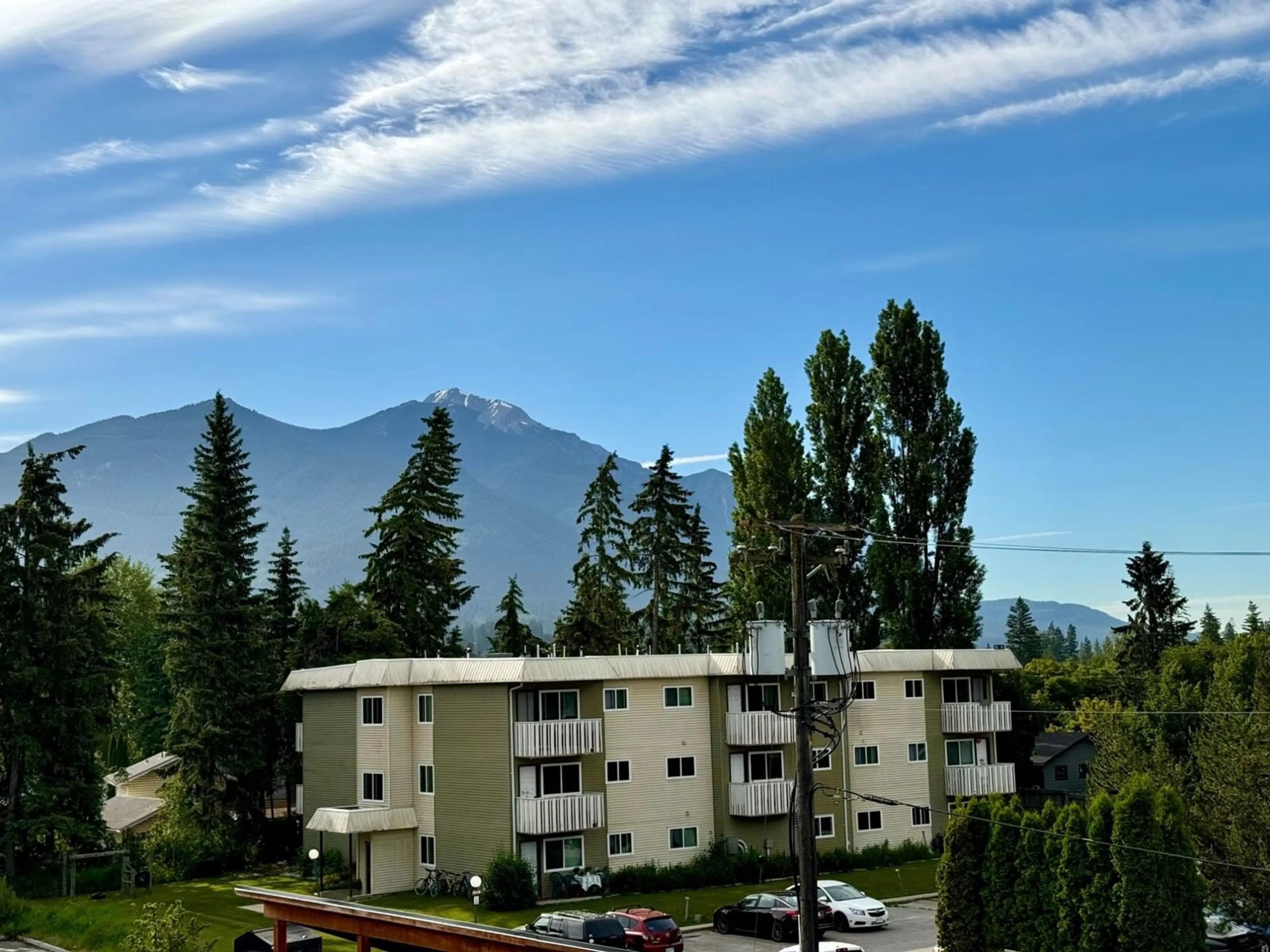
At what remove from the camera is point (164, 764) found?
72062 mm

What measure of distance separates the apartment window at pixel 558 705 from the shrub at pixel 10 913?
1907 centimetres

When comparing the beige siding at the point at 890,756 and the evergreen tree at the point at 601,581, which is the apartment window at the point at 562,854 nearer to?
the beige siding at the point at 890,756

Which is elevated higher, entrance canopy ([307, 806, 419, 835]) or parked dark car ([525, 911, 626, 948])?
entrance canopy ([307, 806, 419, 835])

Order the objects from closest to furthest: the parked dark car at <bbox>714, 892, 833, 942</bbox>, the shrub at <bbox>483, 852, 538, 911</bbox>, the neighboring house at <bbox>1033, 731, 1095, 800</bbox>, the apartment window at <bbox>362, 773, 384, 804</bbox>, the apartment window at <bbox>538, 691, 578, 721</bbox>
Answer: the parked dark car at <bbox>714, 892, 833, 942</bbox> < the shrub at <bbox>483, 852, 538, 911</bbox> < the apartment window at <bbox>538, 691, 578, 721</bbox> < the apartment window at <bbox>362, 773, 384, 804</bbox> < the neighboring house at <bbox>1033, 731, 1095, 800</bbox>

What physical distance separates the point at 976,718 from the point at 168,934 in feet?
118

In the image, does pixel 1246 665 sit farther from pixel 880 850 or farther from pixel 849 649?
pixel 849 649

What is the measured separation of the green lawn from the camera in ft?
145

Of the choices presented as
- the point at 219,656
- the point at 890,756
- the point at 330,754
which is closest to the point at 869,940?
the point at 890,756

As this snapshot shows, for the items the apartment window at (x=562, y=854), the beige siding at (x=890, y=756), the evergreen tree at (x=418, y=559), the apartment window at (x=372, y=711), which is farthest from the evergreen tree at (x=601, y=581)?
the apartment window at (x=562, y=854)

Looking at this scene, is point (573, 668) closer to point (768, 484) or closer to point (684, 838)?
point (684, 838)

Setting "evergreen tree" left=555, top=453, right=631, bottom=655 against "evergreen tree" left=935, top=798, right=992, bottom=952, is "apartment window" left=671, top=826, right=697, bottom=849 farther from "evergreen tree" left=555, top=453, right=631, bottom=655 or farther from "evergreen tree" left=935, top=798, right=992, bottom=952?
"evergreen tree" left=555, top=453, right=631, bottom=655

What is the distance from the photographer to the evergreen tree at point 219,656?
61.6 meters

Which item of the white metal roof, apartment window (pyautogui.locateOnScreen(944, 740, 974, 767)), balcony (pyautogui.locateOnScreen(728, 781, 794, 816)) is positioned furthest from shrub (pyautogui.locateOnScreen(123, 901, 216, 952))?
apartment window (pyautogui.locateOnScreen(944, 740, 974, 767))

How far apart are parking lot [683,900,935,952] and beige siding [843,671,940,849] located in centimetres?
1137
